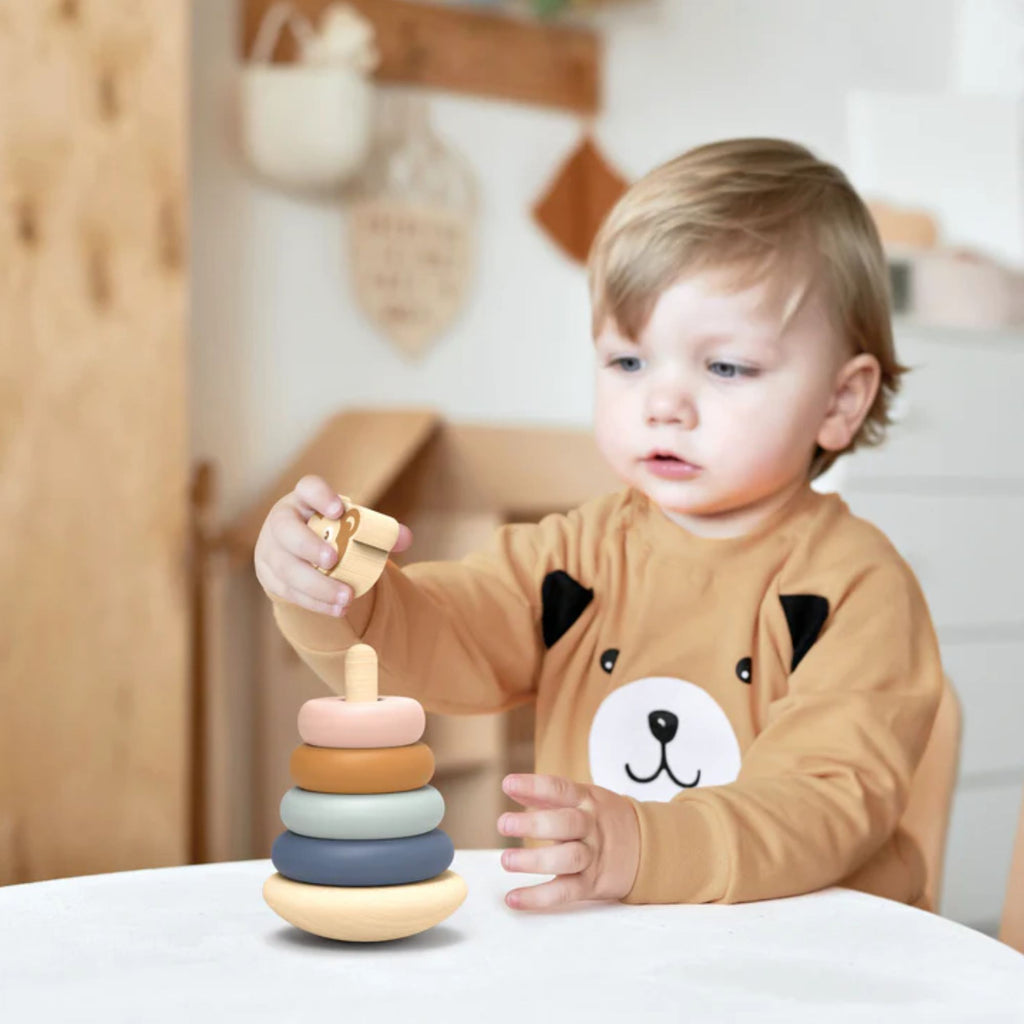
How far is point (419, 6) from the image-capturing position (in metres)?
2.81

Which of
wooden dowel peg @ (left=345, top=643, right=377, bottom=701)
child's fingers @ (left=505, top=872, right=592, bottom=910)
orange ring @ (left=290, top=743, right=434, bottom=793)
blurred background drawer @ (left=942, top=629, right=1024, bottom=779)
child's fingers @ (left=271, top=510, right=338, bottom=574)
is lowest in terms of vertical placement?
blurred background drawer @ (left=942, top=629, right=1024, bottom=779)

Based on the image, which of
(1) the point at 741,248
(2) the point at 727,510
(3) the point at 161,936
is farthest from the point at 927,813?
(3) the point at 161,936

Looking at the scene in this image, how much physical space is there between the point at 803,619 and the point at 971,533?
195 centimetres

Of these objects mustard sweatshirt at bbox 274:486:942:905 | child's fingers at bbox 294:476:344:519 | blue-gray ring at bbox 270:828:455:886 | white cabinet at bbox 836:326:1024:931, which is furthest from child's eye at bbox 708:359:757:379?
white cabinet at bbox 836:326:1024:931

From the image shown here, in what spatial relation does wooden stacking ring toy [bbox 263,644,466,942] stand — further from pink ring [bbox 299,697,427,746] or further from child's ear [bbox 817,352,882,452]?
child's ear [bbox 817,352,882,452]

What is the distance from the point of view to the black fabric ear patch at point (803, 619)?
3.11 ft

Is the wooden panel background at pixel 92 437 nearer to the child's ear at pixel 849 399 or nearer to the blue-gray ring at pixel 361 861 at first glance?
the child's ear at pixel 849 399

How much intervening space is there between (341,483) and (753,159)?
1465mm

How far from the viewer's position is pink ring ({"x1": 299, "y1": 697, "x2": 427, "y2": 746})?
0.66m

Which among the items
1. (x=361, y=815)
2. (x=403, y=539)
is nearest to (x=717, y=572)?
(x=403, y=539)

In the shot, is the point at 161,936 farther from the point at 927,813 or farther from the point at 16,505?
the point at 16,505

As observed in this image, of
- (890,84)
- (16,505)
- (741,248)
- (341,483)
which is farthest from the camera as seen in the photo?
(890,84)

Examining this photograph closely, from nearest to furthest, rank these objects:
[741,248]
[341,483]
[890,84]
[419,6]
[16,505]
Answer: [741,248]
[16,505]
[341,483]
[419,6]
[890,84]

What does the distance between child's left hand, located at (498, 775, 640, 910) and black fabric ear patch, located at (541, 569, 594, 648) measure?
0.33m
